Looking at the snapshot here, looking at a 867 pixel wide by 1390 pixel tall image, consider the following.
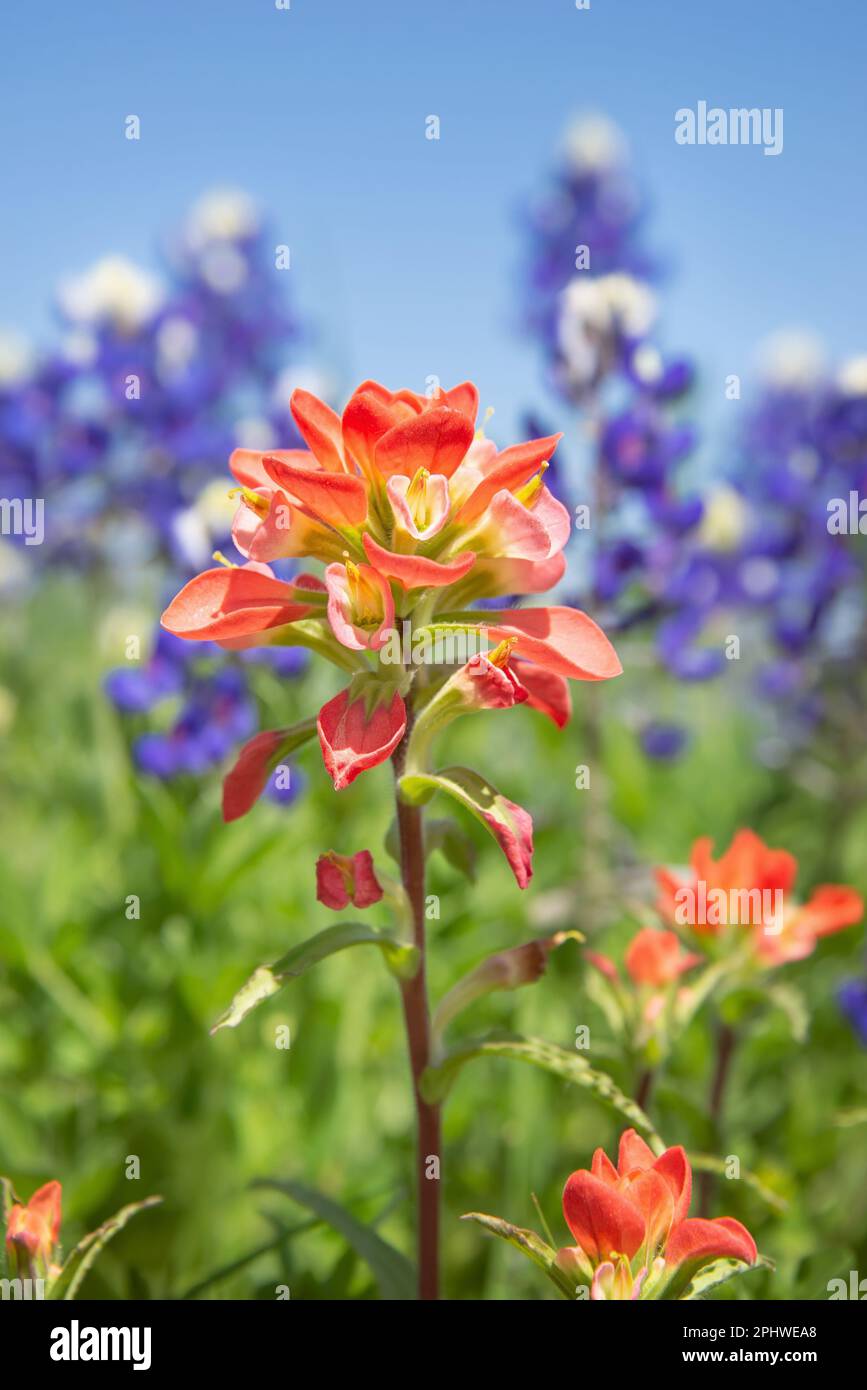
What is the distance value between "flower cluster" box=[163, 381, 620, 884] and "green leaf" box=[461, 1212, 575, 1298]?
0.78ft

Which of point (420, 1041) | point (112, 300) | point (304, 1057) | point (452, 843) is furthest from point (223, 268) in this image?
point (420, 1041)

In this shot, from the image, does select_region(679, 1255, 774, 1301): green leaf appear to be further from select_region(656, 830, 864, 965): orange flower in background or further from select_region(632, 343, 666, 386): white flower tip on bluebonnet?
select_region(632, 343, 666, 386): white flower tip on bluebonnet

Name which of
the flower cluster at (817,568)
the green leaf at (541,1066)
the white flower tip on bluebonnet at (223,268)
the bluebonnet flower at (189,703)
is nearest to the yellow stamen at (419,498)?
the green leaf at (541,1066)

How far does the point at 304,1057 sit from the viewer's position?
1.72m

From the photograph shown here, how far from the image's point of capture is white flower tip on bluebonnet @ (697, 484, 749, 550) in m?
2.84

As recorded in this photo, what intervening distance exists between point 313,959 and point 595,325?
1.63 m

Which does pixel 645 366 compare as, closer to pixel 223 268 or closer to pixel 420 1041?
pixel 420 1041

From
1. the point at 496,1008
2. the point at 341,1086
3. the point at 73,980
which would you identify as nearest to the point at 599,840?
the point at 496,1008

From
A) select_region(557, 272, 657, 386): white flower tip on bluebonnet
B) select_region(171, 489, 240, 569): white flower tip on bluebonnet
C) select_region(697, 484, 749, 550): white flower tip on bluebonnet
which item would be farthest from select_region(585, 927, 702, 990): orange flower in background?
select_region(697, 484, 749, 550): white flower tip on bluebonnet

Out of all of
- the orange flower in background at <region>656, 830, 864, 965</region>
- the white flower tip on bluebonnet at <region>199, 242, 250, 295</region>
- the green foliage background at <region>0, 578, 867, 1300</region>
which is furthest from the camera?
the white flower tip on bluebonnet at <region>199, 242, 250, 295</region>

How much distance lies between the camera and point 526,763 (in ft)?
9.06

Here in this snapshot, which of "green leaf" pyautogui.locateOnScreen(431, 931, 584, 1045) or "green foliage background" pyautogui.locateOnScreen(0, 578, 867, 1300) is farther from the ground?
"green leaf" pyautogui.locateOnScreen(431, 931, 584, 1045)

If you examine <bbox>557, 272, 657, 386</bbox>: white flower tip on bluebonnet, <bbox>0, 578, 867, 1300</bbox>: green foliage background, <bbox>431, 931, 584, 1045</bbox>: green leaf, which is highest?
<bbox>557, 272, 657, 386</bbox>: white flower tip on bluebonnet

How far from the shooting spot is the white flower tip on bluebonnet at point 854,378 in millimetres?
2412
